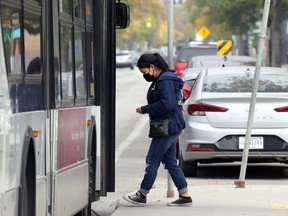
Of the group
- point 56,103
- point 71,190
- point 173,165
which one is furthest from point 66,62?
point 173,165

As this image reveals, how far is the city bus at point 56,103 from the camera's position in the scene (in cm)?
705

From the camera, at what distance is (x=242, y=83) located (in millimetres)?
15508

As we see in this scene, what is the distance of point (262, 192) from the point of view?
516 inches

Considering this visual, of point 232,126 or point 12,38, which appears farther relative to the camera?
point 232,126

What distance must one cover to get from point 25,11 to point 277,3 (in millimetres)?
44111

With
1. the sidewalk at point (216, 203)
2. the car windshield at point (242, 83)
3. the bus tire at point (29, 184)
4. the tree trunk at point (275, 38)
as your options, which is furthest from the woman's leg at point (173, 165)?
the tree trunk at point (275, 38)

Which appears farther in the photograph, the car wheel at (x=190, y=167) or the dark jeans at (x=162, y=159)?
the car wheel at (x=190, y=167)

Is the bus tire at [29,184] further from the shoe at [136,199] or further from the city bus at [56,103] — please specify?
the shoe at [136,199]

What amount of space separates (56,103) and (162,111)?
251 cm

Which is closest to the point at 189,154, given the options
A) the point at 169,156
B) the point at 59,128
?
the point at 169,156

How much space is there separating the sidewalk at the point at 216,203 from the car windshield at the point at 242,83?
78.9 inches

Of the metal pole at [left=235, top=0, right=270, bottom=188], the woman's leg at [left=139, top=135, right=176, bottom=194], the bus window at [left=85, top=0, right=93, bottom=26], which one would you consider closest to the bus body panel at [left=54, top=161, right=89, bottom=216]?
the woman's leg at [left=139, top=135, right=176, bottom=194]

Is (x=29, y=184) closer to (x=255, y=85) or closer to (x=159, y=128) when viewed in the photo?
(x=159, y=128)

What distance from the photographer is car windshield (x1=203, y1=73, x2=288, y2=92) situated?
1538cm
